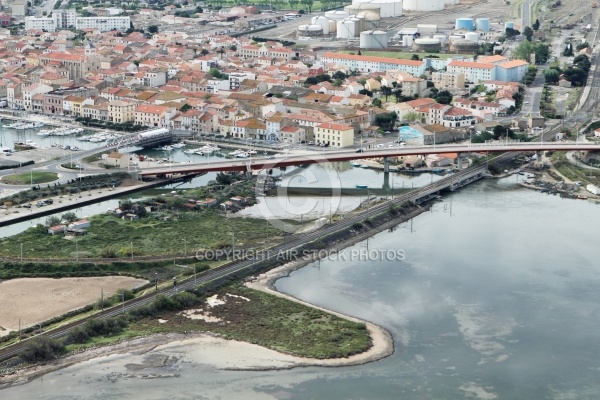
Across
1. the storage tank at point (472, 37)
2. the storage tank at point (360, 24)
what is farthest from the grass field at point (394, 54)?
the storage tank at point (360, 24)

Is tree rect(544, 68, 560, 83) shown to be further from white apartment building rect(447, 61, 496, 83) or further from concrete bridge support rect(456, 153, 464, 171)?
concrete bridge support rect(456, 153, 464, 171)

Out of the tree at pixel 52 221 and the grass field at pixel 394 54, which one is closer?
the tree at pixel 52 221

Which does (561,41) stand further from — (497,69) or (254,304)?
(254,304)

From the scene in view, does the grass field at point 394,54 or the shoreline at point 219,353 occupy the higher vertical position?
the grass field at point 394,54

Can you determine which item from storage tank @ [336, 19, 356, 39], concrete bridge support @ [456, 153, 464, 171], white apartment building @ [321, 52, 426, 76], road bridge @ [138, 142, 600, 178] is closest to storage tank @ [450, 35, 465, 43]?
storage tank @ [336, 19, 356, 39]

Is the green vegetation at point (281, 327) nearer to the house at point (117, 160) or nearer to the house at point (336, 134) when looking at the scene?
the house at point (117, 160)

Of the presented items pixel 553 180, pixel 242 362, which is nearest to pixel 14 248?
pixel 242 362

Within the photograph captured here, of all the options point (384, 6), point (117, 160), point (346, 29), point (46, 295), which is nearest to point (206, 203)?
point (117, 160)

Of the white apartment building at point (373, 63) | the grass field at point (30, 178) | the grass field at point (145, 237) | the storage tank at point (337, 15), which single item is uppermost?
the storage tank at point (337, 15)
